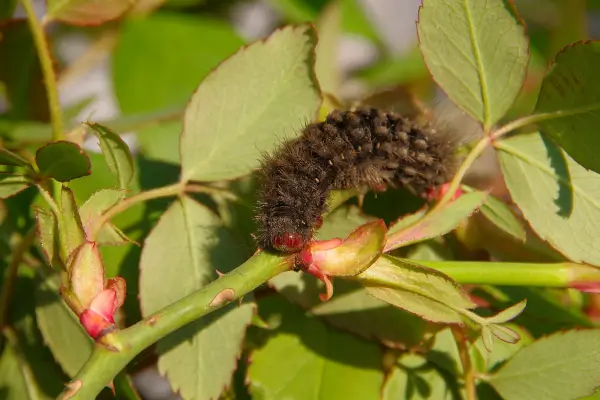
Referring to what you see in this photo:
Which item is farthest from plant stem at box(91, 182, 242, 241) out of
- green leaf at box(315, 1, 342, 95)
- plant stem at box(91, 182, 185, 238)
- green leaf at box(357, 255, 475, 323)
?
green leaf at box(315, 1, 342, 95)

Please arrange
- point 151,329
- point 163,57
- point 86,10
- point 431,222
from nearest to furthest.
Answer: point 151,329 < point 431,222 < point 86,10 < point 163,57

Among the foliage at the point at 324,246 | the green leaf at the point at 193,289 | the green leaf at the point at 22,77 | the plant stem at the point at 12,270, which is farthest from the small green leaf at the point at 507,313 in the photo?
the green leaf at the point at 22,77

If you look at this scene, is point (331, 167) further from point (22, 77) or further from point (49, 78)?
point (22, 77)

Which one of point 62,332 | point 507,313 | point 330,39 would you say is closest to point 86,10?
point 62,332

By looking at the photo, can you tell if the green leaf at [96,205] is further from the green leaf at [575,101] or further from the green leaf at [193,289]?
the green leaf at [575,101]

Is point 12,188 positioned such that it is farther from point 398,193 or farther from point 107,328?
point 398,193

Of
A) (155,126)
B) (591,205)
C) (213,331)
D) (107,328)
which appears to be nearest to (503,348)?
(591,205)

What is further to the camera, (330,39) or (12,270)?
(330,39)
